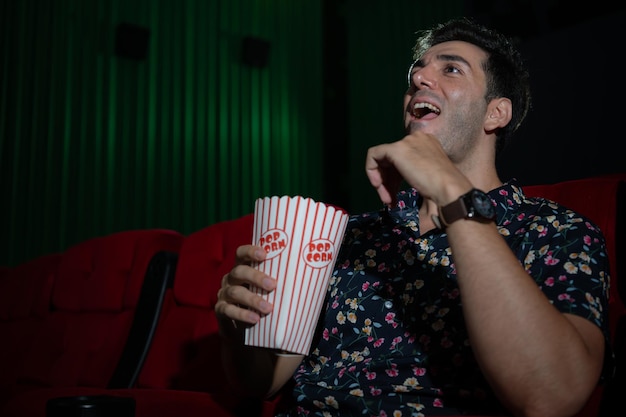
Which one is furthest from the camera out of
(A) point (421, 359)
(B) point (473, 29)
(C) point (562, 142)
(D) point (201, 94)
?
(D) point (201, 94)

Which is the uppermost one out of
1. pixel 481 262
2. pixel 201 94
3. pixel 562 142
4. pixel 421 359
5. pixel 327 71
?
pixel 327 71

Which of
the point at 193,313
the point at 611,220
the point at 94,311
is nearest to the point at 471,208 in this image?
the point at 611,220

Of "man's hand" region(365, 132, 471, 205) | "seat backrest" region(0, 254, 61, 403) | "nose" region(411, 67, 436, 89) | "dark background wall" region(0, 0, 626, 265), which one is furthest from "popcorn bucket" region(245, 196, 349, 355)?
"dark background wall" region(0, 0, 626, 265)

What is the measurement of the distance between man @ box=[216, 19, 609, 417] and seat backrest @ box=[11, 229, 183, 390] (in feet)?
2.88

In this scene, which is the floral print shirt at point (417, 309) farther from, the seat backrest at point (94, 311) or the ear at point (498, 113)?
the seat backrest at point (94, 311)

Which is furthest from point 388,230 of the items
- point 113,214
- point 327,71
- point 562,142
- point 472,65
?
point 327,71

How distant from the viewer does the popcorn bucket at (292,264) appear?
841 mm

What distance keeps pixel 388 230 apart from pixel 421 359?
0.33m

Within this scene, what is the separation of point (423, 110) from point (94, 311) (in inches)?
61.1

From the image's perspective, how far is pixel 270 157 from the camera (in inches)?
226

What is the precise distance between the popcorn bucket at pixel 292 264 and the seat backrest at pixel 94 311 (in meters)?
1.15

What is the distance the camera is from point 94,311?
232cm

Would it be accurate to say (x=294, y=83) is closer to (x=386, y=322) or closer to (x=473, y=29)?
(x=473, y=29)

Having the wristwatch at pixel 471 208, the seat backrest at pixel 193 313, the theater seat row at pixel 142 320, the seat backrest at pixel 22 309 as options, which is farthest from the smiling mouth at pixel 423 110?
the seat backrest at pixel 22 309
